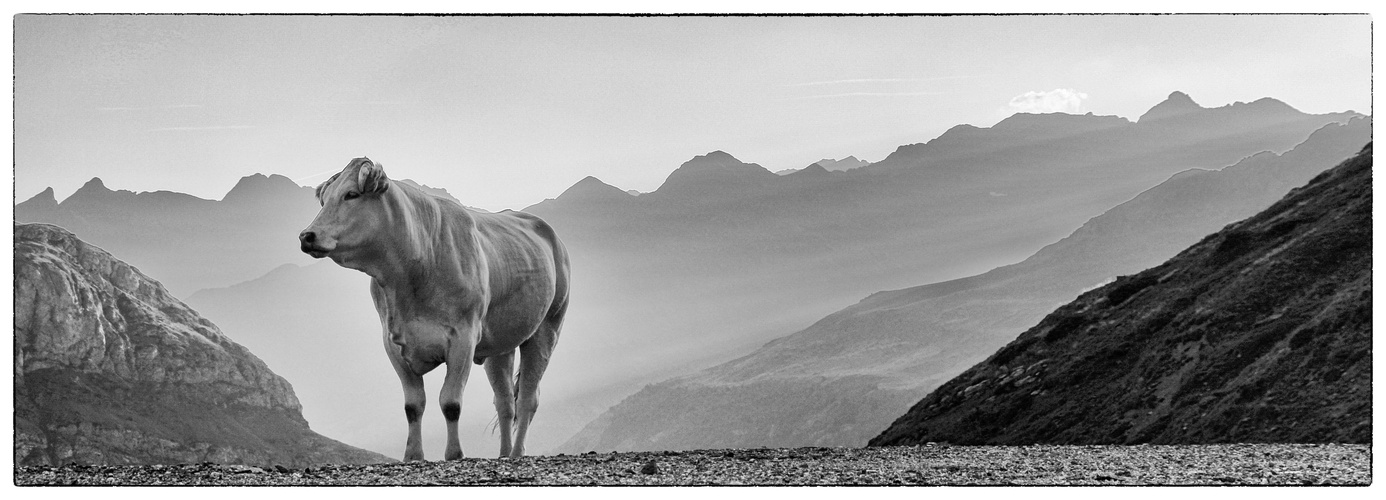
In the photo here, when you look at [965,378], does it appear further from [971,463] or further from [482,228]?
[482,228]

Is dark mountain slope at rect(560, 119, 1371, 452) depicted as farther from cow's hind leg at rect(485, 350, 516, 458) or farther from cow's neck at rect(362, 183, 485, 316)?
cow's neck at rect(362, 183, 485, 316)

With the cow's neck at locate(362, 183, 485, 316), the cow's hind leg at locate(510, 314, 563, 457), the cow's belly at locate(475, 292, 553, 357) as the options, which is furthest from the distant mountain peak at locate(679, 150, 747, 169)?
the cow's neck at locate(362, 183, 485, 316)

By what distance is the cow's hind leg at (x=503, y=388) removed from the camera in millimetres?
10648

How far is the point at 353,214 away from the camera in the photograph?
876cm

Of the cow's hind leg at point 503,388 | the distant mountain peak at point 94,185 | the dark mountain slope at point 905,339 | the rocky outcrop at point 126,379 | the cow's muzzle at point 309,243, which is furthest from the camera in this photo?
the dark mountain slope at point 905,339

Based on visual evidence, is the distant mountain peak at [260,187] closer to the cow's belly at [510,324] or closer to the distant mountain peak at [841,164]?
the cow's belly at [510,324]

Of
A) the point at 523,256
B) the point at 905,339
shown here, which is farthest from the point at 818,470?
the point at 905,339

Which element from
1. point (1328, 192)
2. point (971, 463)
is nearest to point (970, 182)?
point (1328, 192)

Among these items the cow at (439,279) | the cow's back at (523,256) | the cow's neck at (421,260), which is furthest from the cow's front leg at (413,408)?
the cow's back at (523,256)

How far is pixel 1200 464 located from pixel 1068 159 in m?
7.43

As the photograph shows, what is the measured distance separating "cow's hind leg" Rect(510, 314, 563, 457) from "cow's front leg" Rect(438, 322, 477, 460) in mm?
1382

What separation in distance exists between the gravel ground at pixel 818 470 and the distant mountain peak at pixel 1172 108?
539 cm

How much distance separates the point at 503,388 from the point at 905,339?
300 inches

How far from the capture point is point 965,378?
14.7 metres
